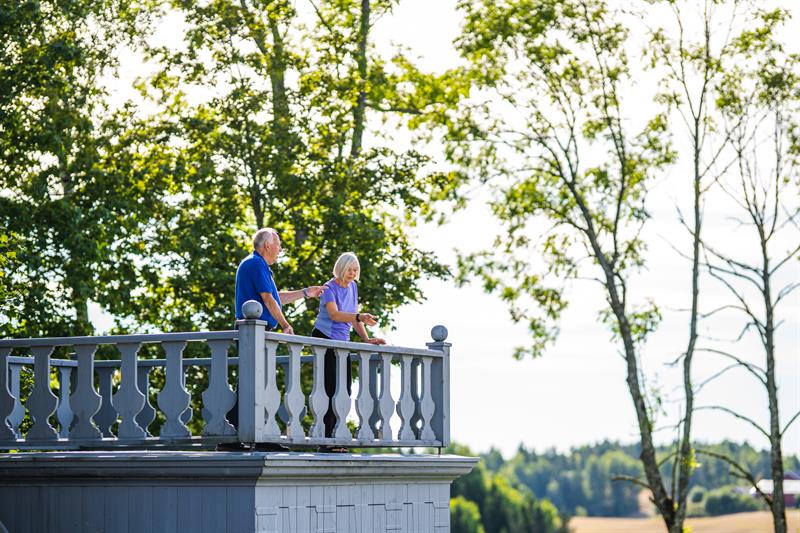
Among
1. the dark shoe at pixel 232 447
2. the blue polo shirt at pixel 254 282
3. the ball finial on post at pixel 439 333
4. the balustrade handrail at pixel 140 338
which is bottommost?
the dark shoe at pixel 232 447

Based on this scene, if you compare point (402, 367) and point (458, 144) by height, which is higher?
point (458, 144)

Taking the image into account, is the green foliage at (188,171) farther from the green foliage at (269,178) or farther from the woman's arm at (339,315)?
the woman's arm at (339,315)

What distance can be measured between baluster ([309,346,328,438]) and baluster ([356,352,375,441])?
418mm

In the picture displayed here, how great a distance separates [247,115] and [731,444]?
529 ft

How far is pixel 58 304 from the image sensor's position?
22203 millimetres

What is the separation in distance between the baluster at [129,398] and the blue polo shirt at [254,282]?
0.89 m

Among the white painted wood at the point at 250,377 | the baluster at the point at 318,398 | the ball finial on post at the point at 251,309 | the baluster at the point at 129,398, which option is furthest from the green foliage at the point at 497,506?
the ball finial on post at the point at 251,309

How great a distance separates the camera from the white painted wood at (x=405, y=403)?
1227cm

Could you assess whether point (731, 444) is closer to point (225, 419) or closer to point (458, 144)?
point (458, 144)

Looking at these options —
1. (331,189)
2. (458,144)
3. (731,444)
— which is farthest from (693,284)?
(731,444)

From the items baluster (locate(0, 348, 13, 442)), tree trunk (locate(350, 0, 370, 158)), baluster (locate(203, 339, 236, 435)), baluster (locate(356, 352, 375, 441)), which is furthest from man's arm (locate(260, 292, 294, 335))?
tree trunk (locate(350, 0, 370, 158))

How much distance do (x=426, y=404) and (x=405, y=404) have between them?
0.28 m

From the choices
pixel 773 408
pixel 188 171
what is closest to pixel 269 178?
pixel 188 171

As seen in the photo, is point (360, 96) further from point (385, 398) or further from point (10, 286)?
point (385, 398)
